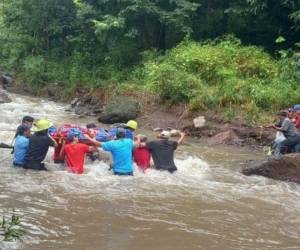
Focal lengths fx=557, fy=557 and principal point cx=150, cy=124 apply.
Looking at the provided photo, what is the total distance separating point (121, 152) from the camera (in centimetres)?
1091

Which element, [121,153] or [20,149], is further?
[20,149]

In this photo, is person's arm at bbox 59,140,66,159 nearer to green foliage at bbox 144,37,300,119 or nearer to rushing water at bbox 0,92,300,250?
rushing water at bbox 0,92,300,250

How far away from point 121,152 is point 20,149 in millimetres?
2048

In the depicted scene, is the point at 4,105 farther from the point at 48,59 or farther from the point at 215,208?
the point at 215,208

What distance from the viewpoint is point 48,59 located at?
98.0 feet

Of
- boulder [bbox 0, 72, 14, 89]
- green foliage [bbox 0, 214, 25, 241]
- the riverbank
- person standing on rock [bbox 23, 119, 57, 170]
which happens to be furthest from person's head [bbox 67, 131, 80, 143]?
boulder [bbox 0, 72, 14, 89]

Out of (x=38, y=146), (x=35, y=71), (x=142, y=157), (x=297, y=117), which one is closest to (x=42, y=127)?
(x=38, y=146)

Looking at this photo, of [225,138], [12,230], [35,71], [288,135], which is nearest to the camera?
[12,230]

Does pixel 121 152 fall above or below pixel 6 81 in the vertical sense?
above

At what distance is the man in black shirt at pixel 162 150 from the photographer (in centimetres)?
1148

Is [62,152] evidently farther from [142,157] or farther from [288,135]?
[288,135]

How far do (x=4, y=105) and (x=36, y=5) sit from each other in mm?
9540

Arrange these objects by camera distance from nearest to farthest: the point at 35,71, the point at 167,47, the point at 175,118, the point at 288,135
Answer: the point at 288,135
the point at 175,118
the point at 167,47
the point at 35,71

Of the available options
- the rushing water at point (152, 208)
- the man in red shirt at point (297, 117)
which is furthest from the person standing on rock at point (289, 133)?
the rushing water at point (152, 208)
